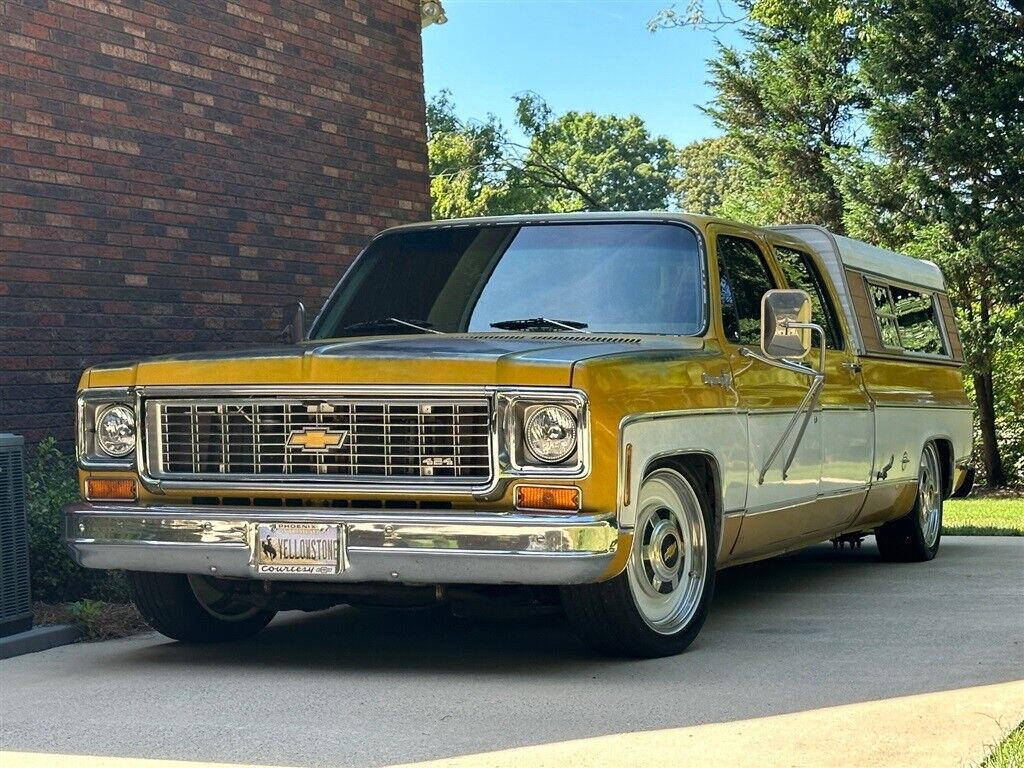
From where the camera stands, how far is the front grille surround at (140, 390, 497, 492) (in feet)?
20.9

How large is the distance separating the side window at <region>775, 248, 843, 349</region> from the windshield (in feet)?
4.55

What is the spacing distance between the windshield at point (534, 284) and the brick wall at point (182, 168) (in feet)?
7.95

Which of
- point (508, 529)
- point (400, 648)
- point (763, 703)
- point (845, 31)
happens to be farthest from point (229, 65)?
point (845, 31)

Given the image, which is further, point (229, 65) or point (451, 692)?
point (229, 65)

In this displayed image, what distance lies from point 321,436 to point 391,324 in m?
1.34

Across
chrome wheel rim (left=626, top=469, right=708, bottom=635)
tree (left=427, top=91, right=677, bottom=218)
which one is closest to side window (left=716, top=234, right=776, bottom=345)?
chrome wheel rim (left=626, top=469, right=708, bottom=635)

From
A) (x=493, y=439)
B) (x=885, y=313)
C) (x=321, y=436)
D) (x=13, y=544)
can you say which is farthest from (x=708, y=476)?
(x=885, y=313)

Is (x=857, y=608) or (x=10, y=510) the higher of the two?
(x=10, y=510)

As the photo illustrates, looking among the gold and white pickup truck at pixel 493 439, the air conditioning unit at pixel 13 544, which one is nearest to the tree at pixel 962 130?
the gold and white pickup truck at pixel 493 439

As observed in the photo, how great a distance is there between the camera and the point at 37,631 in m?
7.72

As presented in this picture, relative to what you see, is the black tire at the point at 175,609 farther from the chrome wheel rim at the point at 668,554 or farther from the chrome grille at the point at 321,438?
the chrome wheel rim at the point at 668,554

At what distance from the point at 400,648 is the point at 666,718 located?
6.83ft

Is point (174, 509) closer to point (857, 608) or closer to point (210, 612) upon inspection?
point (210, 612)

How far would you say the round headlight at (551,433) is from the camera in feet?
20.4
